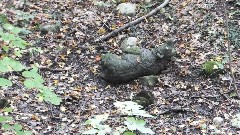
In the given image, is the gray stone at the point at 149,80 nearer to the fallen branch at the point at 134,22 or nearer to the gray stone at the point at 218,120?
the gray stone at the point at 218,120

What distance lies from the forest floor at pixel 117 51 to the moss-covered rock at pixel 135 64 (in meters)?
0.16

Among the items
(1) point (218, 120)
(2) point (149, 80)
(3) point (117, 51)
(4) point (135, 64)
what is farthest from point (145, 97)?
(3) point (117, 51)

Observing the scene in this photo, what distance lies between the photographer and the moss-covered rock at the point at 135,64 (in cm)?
614

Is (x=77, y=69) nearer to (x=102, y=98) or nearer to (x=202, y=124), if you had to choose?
(x=102, y=98)

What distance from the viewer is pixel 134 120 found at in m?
2.16

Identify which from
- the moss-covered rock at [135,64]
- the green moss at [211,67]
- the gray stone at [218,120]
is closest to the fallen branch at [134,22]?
the moss-covered rock at [135,64]

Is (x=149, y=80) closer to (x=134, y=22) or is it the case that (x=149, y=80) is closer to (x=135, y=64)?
(x=135, y=64)

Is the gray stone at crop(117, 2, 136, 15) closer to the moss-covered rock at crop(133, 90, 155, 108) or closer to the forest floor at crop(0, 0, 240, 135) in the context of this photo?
the forest floor at crop(0, 0, 240, 135)

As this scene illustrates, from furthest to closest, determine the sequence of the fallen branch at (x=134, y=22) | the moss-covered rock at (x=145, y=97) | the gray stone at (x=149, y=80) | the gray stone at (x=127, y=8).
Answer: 1. the gray stone at (x=127, y=8)
2. the fallen branch at (x=134, y=22)
3. the gray stone at (x=149, y=80)
4. the moss-covered rock at (x=145, y=97)

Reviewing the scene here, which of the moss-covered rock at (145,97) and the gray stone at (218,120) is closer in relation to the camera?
the gray stone at (218,120)

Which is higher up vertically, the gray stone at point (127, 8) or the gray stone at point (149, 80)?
the gray stone at point (127, 8)

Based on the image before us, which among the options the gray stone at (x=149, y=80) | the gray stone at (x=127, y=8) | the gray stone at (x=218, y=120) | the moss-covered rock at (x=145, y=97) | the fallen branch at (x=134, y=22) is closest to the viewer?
the gray stone at (x=218, y=120)

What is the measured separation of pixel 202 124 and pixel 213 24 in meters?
3.06

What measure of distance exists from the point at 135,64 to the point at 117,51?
39.2 inches
